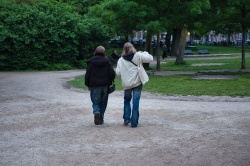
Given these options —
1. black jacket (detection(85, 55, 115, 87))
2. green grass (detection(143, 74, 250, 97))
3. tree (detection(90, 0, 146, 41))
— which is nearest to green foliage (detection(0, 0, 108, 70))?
tree (detection(90, 0, 146, 41))

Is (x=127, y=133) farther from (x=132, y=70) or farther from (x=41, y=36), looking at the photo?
(x=41, y=36)

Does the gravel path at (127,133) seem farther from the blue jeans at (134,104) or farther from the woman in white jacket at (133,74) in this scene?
the woman in white jacket at (133,74)

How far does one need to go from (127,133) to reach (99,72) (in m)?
1.63

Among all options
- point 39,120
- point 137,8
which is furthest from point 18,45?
point 39,120

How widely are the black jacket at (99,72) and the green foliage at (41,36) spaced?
17395 mm

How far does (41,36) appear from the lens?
27.3 meters

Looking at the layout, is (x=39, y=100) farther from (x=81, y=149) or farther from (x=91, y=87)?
(x=81, y=149)

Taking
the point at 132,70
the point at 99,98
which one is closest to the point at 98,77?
the point at 99,98

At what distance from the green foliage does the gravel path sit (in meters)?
13.0

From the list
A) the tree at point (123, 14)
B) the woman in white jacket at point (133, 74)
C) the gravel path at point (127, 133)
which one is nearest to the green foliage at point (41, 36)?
the tree at point (123, 14)

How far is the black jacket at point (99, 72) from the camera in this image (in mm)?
9531

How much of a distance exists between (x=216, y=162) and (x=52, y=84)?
13187 mm

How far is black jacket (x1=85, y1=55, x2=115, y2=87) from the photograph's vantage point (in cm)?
953

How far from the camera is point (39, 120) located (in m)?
10.2
